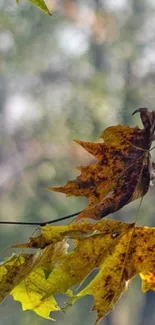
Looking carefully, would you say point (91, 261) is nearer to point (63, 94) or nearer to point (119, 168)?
point (119, 168)

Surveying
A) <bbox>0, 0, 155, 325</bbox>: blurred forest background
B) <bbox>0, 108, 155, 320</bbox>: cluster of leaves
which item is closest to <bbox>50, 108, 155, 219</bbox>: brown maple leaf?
<bbox>0, 108, 155, 320</bbox>: cluster of leaves

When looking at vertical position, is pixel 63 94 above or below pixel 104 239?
above

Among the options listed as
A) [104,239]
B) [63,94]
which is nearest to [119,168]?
[104,239]

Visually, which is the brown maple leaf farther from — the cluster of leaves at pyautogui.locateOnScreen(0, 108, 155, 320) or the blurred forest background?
the blurred forest background

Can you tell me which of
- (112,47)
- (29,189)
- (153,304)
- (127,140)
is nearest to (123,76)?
(112,47)

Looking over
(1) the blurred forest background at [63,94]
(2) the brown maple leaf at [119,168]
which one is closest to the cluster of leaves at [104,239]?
(2) the brown maple leaf at [119,168]

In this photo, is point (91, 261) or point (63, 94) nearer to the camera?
point (91, 261)

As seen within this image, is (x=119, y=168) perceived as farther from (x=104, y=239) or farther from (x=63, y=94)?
(x=63, y=94)
